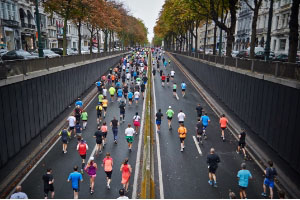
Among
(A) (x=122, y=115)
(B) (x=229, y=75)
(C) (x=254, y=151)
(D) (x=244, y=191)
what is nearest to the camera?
(D) (x=244, y=191)

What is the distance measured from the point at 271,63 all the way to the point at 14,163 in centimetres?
1478

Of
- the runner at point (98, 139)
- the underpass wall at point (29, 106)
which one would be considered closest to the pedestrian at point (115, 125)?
the runner at point (98, 139)

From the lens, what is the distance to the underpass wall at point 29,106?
1174cm

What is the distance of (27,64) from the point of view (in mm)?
14500

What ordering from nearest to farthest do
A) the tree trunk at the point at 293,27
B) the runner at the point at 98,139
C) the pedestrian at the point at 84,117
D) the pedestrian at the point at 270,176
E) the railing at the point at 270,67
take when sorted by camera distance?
1. the pedestrian at the point at 270,176
2. the railing at the point at 270,67
3. the runner at the point at 98,139
4. the tree trunk at the point at 293,27
5. the pedestrian at the point at 84,117

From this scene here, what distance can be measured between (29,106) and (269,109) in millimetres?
13735

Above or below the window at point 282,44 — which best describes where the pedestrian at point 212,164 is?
below

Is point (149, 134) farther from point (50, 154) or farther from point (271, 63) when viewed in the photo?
point (271, 63)

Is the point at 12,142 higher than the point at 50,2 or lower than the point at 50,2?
lower

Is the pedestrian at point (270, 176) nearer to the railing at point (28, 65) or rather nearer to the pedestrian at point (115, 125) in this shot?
the pedestrian at point (115, 125)

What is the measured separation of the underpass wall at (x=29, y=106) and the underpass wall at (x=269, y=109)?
13.3 metres

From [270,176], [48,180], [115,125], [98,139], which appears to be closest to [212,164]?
[270,176]

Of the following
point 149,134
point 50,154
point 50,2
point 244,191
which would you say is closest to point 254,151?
point 244,191

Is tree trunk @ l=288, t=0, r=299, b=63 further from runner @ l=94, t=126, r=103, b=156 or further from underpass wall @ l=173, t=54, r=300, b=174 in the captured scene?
runner @ l=94, t=126, r=103, b=156
